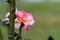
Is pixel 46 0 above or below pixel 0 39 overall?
below

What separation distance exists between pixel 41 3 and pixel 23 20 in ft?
19.2

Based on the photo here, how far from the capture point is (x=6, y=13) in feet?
2.80

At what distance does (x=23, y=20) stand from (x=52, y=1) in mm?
6239

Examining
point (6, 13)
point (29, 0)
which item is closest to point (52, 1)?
point (29, 0)

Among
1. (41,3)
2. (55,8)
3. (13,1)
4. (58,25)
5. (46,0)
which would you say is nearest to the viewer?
(13,1)

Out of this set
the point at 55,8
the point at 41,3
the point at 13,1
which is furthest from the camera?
the point at 41,3

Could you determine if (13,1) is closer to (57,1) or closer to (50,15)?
(50,15)

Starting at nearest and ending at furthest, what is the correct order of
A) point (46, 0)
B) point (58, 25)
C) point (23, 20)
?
point (23, 20) → point (58, 25) → point (46, 0)

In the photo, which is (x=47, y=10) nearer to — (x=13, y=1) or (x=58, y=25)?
(x=58, y=25)

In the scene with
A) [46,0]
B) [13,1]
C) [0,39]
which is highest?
[13,1]

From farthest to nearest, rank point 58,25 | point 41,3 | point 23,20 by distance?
point 41,3 → point 58,25 → point 23,20

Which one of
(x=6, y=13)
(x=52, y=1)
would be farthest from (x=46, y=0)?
(x=6, y=13)

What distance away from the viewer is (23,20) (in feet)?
2.72

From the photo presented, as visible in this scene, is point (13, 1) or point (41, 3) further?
point (41, 3)
